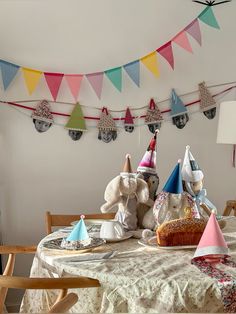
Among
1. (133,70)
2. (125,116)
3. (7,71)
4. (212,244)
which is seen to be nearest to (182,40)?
(133,70)

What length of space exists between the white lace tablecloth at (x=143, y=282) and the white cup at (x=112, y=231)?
5.0 inches

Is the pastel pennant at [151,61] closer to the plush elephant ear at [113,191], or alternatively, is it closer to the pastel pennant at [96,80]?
the pastel pennant at [96,80]

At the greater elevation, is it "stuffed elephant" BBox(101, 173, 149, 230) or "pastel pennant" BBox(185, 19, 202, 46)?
"pastel pennant" BBox(185, 19, 202, 46)

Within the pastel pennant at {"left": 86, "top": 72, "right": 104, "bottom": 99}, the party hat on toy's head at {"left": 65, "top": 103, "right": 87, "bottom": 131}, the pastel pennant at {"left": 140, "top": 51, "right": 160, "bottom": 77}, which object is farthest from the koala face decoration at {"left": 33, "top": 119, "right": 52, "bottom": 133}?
the pastel pennant at {"left": 140, "top": 51, "right": 160, "bottom": 77}

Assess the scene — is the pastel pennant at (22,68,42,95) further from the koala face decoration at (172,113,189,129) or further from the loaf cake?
the loaf cake

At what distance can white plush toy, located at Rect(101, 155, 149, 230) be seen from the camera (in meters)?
1.67

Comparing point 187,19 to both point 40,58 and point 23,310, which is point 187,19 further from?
point 23,310

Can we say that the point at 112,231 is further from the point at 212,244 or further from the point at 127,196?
the point at 212,244

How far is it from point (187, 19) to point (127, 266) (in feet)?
5.94

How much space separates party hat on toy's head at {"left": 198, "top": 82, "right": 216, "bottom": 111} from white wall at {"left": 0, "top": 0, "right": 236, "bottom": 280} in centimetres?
4

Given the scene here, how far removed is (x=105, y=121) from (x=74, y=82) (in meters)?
0.29

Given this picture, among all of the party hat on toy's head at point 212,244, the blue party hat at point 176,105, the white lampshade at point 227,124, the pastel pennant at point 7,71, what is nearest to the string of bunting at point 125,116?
the blue party hat at point 176,105

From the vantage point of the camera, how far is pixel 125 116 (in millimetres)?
2570

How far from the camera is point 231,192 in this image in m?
2.79
